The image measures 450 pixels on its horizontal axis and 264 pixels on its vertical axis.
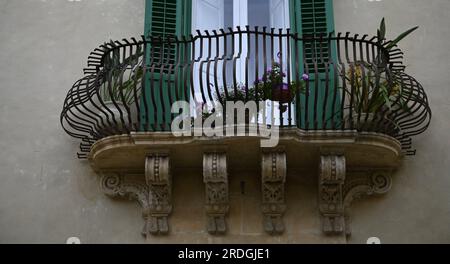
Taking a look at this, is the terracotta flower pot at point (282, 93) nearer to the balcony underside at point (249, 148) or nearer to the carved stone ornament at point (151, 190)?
the balcony underside at point (249, 148)

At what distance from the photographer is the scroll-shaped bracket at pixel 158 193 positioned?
7.91 meters

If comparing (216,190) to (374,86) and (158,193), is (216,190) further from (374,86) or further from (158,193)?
(374,86)

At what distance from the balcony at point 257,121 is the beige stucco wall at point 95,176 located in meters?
0.15

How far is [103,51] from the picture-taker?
8.41 metres

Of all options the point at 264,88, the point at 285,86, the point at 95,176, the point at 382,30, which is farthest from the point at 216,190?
the point at 382,30

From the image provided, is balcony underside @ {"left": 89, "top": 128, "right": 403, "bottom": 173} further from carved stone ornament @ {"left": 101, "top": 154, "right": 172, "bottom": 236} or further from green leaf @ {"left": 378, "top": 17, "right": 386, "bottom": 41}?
green leaf @ {"left": 378, "top": 17, "right": 386, "bottom": 41}

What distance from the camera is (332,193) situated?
802 cm

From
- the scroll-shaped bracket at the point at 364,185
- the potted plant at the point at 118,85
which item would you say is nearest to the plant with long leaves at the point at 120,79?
the potted plant at the point at 118,85

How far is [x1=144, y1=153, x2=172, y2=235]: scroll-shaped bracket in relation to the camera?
7914 mm

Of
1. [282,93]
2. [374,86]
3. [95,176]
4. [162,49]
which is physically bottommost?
[95,176]

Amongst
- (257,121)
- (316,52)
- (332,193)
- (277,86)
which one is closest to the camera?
(257,121)

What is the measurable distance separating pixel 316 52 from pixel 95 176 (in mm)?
2524
